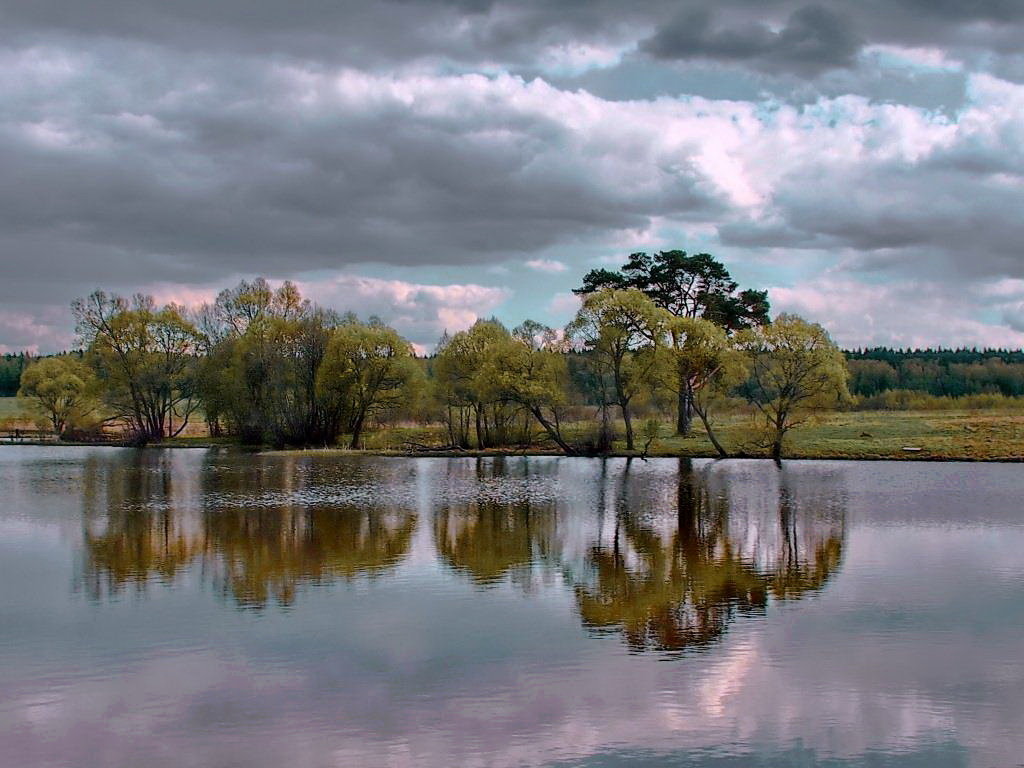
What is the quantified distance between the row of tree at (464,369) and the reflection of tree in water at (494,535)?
25.5 meters

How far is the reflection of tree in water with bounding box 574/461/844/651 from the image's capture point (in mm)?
16750

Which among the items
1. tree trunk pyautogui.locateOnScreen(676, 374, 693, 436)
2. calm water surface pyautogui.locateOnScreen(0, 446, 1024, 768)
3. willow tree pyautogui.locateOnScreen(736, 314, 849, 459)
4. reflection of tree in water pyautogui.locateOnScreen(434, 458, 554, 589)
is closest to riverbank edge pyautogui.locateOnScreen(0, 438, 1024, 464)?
willow tree pyautogui.locateOnScreen(736, 314, 849, 459)

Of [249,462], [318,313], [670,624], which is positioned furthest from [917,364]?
[670,624]

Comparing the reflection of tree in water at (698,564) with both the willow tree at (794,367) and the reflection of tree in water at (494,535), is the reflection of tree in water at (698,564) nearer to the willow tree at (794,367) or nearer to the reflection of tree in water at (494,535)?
the reflection of tree in water at (494,535)

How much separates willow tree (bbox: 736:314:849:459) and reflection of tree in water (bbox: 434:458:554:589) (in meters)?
24.8

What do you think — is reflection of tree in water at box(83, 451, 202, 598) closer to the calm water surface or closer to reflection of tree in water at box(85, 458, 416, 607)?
reflection of tree in water at box(85, 458, 416, 607)

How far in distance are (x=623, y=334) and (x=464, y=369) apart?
14.1 metres

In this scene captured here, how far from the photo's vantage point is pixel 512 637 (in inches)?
609

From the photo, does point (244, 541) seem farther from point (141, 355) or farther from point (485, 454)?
point (141, 355)

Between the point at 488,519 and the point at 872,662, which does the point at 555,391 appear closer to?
the point at 488,519

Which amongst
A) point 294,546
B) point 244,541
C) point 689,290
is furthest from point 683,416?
point 294,546

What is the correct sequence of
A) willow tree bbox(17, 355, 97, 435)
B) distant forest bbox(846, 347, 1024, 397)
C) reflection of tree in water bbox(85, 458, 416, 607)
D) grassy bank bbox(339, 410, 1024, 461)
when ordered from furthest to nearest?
distant forest bbox(846, 347, 1024, 397) < willow tree bbox(17, 355, 97, 435) < grassy bank bbox(339, 410, 1024, 461) < reflection of tree in water bbox(85, 458, 416, 607)

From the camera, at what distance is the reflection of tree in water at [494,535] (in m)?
21.9

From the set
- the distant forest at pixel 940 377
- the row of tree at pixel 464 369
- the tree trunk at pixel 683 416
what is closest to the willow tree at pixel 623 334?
the row of tree at pixel 464 369
